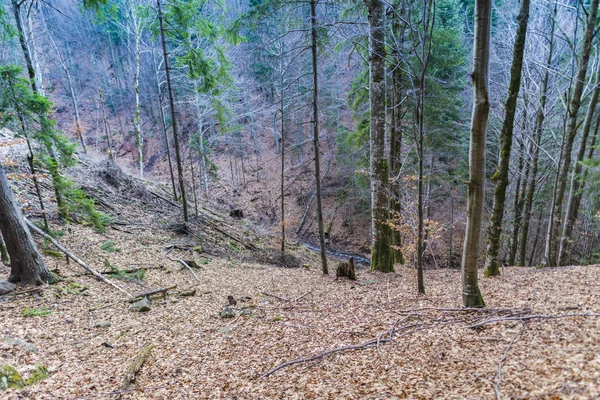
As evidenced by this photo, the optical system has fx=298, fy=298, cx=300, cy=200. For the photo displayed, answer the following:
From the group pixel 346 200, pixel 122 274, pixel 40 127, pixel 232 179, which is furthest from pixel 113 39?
pixel 122 274

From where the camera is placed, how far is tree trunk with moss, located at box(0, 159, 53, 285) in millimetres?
5543

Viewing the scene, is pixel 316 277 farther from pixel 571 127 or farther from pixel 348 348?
pixel 571 127

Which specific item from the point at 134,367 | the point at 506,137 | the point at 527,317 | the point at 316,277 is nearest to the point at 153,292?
the point at 134,367

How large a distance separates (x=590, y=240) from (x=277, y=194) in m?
19.7

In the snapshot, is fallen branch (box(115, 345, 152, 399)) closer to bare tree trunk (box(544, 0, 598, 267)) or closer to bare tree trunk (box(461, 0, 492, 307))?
bare tree trunk (box(461, 0, 492, 307))

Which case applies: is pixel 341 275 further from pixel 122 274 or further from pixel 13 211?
pixel 13 211

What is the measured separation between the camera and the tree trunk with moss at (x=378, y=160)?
25.2ft

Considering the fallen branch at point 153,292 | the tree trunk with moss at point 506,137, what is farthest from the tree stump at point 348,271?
the fallen branch at point 153,292

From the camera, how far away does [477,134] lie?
3.41m

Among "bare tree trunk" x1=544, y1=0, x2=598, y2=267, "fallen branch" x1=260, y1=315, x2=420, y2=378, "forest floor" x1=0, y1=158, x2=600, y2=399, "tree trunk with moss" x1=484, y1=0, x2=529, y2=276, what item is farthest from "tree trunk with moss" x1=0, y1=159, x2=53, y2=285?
"bare tree trunk" x1=544, y1=0, x2=598, y2=267

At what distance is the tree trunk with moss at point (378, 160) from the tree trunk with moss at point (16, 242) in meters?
7.66

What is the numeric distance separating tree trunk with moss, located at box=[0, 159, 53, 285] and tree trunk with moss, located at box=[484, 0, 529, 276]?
953 cm

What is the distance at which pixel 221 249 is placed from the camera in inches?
472

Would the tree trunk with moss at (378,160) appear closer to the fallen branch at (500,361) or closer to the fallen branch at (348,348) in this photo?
the fallen branch at (348,348)
